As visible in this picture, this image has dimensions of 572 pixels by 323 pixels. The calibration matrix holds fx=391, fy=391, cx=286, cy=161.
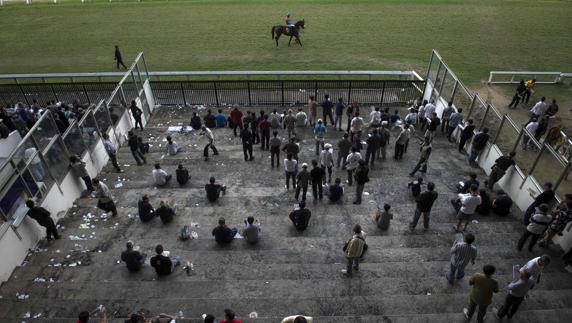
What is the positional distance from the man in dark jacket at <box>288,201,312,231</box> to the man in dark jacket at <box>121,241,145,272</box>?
3204 millimetres

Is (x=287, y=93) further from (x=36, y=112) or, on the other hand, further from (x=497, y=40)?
(x=497, y=40)

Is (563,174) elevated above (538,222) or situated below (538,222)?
above

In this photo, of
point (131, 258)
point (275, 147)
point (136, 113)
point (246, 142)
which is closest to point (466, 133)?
point (275, 147)

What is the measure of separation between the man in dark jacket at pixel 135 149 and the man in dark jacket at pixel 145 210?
308cm

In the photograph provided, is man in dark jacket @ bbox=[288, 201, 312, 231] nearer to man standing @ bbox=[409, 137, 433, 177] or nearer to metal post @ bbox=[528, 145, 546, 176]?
man standing @ bbox=[409, 137, 433, 177]

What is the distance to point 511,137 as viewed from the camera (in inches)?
418

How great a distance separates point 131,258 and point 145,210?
5.66 ft

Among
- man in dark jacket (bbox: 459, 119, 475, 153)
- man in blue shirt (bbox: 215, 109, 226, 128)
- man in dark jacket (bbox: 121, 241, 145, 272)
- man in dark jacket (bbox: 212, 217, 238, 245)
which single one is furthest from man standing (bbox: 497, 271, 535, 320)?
man in blue shirt (bbox: 215, 109, 226, 128)

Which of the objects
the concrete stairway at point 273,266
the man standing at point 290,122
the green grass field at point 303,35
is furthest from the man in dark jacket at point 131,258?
the green grass field at point 303,35

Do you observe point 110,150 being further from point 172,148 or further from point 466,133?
point 466,133

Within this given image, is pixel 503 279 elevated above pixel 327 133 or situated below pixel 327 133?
above

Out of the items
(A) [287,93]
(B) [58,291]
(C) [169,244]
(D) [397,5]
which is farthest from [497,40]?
(B) [58,291]

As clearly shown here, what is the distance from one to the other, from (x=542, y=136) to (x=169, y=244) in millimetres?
12721

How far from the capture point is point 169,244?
8570 millimetres
